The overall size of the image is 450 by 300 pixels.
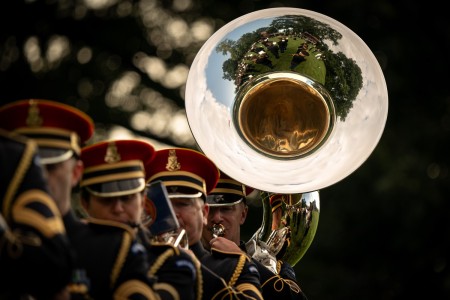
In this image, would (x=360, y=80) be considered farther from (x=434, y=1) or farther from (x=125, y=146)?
(x=434, y=1)

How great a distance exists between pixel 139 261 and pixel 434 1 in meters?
13.0

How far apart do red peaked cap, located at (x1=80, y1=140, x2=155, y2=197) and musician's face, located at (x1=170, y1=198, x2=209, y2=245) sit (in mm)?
807

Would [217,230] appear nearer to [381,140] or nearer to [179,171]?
[179,171]

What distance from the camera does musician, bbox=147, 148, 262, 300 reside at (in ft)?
23.7

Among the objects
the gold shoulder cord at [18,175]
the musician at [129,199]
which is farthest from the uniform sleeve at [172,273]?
the gold shoulder cord at [18,175]

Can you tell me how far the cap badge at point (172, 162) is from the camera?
291 inches

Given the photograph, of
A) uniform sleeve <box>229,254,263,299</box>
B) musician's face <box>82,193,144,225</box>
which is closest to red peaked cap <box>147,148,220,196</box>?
uniform sleeve <box>229,254,263,299</box>

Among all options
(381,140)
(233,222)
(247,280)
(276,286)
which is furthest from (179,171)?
(381,140)

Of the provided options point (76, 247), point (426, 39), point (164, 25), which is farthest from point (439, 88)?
point (76, 247)

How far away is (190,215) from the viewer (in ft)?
23.7

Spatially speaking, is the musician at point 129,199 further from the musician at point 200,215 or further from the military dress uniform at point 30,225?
the military dress uniform at point 30,225

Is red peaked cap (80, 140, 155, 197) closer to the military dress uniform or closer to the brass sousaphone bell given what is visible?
the military dress uniform

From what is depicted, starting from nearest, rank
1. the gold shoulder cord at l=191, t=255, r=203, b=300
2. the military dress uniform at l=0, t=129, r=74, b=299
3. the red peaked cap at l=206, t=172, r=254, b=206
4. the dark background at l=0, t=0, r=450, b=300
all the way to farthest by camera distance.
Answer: the military dress uniform at l=0, t=129, r=74, b=299 → the gold shoulder cord at l=191, t=255, r=203, b=300 → the red peaked cap at l=206, t=172, r=254, b=206 → the dark background at l=0, t=0, r=450, b=300

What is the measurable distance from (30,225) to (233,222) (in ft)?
9.83
